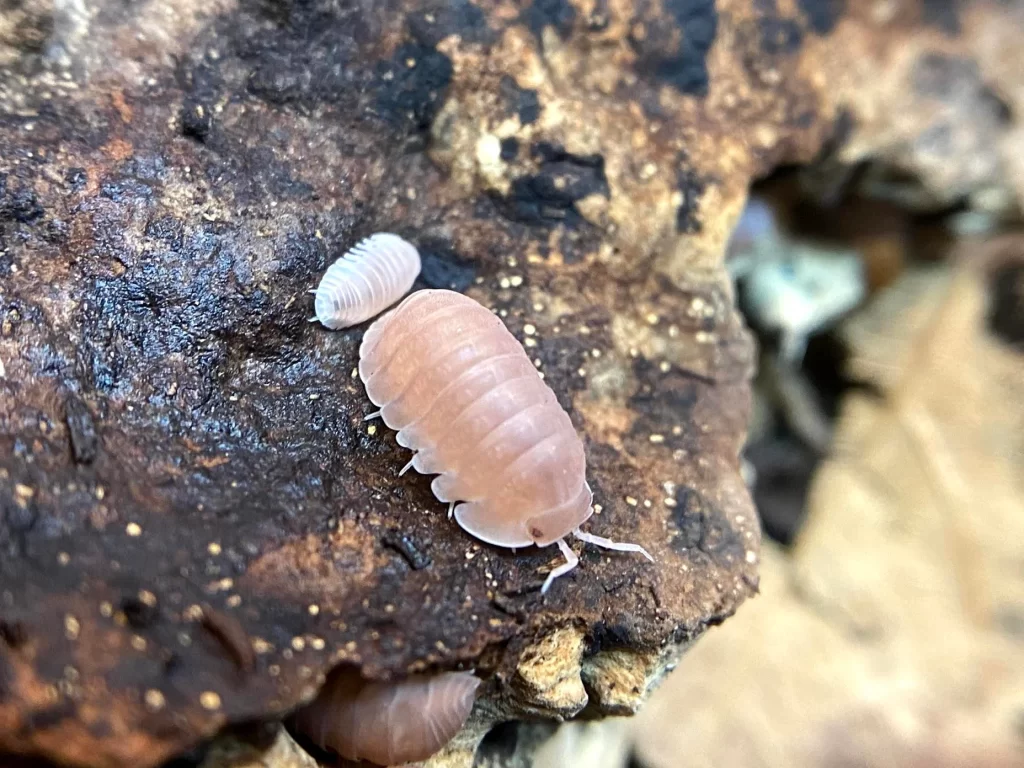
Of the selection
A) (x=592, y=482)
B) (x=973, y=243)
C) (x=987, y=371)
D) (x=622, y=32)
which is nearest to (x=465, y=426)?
(x=592, y=482)

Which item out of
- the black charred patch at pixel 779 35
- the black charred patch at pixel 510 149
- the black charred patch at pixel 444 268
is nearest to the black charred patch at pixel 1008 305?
the black charred patch at pixel 779 35

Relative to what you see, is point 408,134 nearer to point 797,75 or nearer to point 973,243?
point 797,75

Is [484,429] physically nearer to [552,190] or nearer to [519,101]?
[552,190]

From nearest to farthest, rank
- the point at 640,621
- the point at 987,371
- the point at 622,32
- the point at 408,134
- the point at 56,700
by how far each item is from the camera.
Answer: the point at 56,700 → the point at 640,621 → the point at 408,134 → the point at 622,32 → the point at 987,371

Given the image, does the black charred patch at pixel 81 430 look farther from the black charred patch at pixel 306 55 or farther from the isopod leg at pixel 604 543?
the isopod leg at pixel 604 543

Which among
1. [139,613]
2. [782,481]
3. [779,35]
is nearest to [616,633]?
[139,613]
